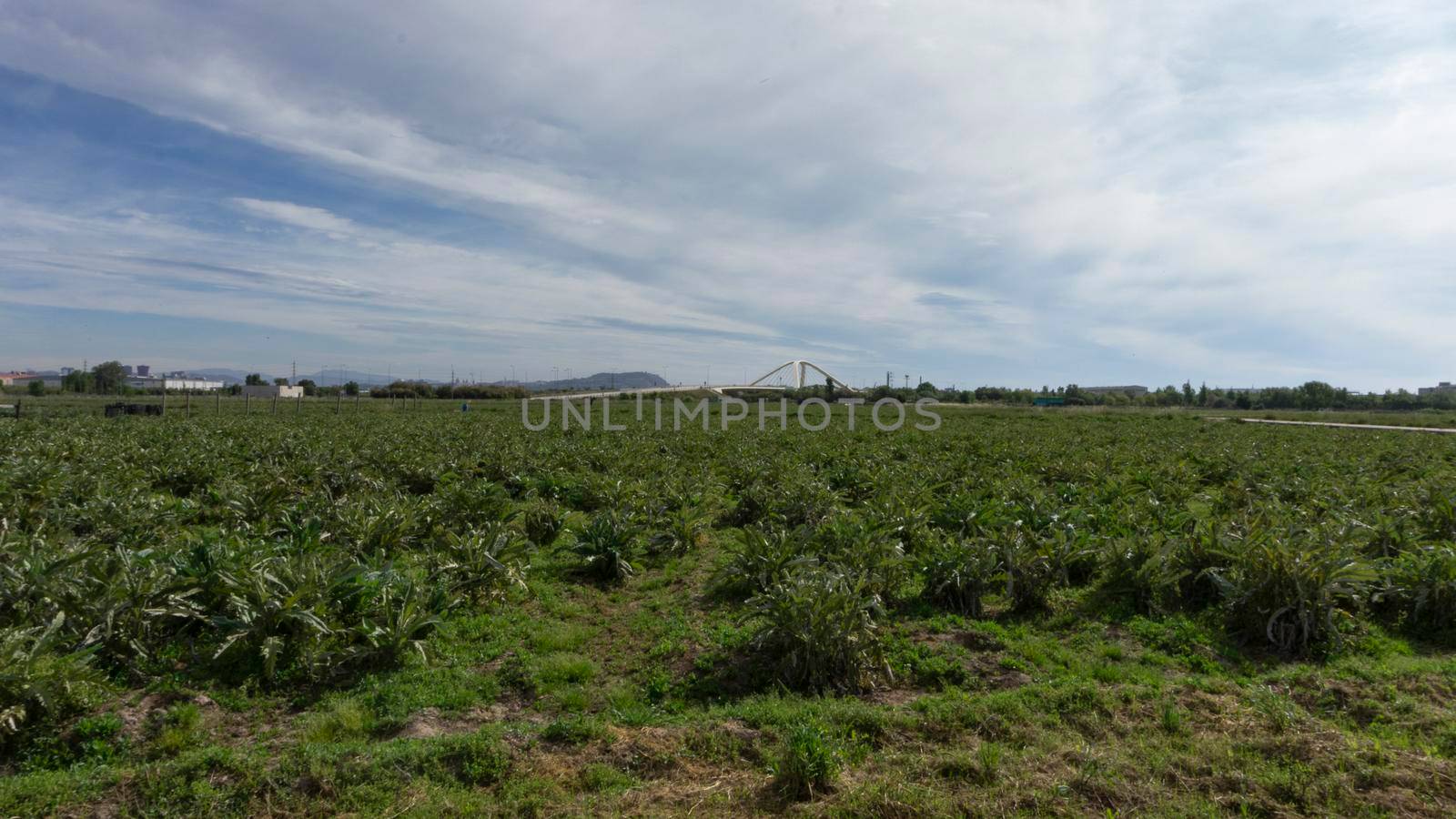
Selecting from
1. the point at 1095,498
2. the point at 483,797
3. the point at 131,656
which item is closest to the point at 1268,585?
the point at 1095,498

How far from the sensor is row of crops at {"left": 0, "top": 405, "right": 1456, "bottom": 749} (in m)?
5.30

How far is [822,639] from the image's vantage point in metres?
5.28

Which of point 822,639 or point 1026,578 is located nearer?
point 822,639

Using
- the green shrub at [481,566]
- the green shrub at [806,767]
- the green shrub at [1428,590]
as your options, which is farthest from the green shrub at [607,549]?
the green shrub at [1428,590]

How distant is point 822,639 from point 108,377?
127 metres

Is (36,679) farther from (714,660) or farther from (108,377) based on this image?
(108,377)

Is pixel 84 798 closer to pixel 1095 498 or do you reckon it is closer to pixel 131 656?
pixel 131 656

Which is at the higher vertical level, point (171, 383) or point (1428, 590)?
point (171, 383)

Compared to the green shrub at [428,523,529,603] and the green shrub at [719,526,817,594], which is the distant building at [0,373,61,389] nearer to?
the green shrub at [428,523,529,603]

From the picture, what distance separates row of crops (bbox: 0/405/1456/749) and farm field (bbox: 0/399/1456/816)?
44 millimetres

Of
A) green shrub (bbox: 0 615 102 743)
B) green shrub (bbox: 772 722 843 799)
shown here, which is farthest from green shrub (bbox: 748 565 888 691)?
green shrub (bbox: 0 615 102 743)

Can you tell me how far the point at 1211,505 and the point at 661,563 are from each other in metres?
10.4

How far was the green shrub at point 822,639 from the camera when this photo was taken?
5297mm

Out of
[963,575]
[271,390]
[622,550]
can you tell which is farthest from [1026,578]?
[271,390]
